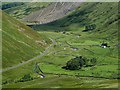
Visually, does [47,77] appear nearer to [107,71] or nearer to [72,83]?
[72,83]

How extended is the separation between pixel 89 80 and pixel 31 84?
110ft

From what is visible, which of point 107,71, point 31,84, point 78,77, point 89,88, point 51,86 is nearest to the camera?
point 89,88

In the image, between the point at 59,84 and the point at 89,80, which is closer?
the point at 59,84

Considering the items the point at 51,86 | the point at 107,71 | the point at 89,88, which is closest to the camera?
the point at 89,88

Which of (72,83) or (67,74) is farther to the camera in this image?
(67,74)

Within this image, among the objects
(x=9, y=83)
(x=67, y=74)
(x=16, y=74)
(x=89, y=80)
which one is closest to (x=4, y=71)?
(x=16, y=74)

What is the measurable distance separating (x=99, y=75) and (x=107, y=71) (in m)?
13.0

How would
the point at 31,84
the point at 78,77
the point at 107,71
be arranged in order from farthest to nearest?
the point at 107,71 < the point at 78,77 < the point at 31,84

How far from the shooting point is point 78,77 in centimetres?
18562

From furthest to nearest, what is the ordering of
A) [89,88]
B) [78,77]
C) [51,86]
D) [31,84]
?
[78,77] → [31,84] → [51,86] → [89,88]

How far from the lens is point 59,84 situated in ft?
522

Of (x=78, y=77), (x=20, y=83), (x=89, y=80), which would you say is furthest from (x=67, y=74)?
(x=20, y=83)

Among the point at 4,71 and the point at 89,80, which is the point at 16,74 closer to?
the point at 4,71

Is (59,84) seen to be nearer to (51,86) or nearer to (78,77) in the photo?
(51,86)
